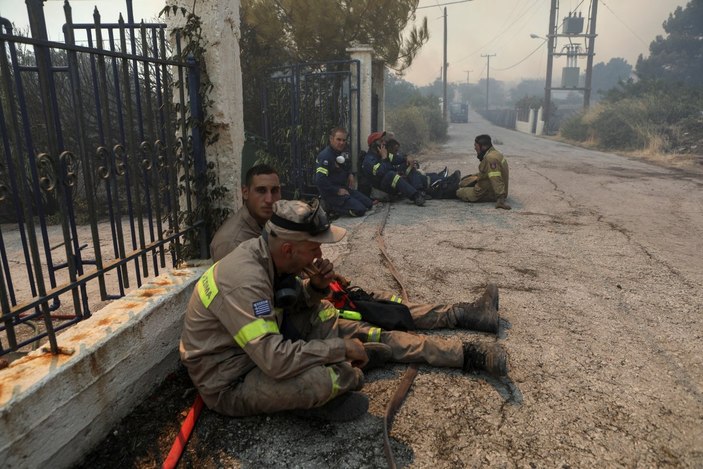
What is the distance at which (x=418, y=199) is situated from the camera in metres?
7.95

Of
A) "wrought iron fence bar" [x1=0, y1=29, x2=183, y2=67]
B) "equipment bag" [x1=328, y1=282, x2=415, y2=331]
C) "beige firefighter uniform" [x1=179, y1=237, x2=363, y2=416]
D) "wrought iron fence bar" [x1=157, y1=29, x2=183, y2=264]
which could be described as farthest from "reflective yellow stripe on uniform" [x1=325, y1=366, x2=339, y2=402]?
"wrought iron fence bar" [x1=0, y1=29, x2=183, y2=67]

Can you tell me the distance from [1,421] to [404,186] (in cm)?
680

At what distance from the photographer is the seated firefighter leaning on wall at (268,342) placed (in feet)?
7.17

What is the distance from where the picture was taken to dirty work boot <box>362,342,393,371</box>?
2.80 m

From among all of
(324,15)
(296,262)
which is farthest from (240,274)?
(324,15)

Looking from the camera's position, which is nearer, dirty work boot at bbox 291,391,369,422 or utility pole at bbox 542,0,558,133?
dirty work boot at bbox 291,391,369,422

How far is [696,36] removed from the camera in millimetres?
38531

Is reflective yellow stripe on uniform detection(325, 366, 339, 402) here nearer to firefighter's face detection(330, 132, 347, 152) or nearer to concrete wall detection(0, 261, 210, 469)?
concrete wall detection(0, 261, 210, 469)

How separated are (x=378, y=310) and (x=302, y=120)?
18.8ft

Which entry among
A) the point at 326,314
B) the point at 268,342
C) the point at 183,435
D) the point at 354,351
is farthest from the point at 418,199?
the point at 183,435

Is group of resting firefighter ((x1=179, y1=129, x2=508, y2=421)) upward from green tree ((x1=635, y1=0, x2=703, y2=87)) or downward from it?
downward

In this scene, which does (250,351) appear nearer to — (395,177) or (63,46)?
(63,46)

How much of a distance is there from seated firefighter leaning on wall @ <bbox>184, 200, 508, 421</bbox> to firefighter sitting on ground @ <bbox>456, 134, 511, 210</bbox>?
564cm

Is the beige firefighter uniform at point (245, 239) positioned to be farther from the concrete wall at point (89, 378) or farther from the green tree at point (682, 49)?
the green tree at point (682, 49)
